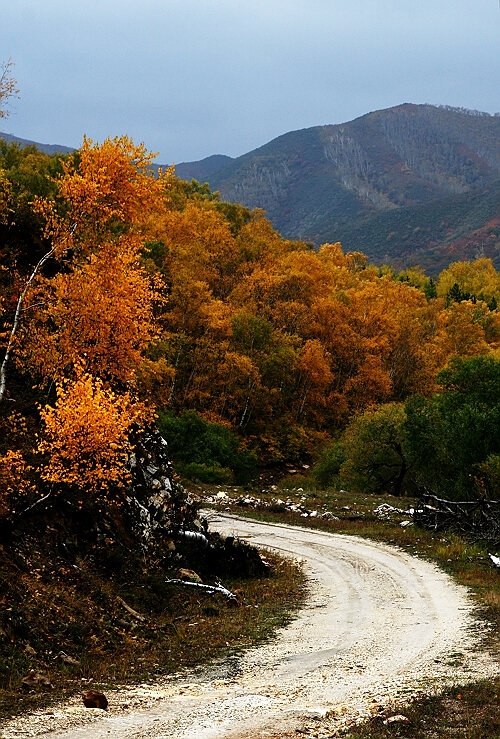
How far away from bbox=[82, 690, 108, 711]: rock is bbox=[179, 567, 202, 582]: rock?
791 cm

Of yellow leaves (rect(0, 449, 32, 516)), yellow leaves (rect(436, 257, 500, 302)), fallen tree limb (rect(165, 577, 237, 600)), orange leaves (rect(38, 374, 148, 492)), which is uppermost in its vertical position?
yellow leaves (rect(436, 257, 500, 302))

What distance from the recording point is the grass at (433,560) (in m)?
7.72

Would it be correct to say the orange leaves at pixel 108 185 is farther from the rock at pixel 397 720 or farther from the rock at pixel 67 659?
the rock at pixel 397 720

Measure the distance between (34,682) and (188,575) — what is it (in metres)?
7.63

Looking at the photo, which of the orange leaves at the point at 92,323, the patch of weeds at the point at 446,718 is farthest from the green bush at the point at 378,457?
the patch of weeds at the point at 446,718

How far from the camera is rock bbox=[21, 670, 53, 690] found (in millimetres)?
8953

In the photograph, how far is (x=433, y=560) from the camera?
21562 mm

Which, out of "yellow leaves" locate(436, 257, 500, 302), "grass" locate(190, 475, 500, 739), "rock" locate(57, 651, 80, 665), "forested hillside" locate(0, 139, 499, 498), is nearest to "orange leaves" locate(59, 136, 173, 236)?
"forested hillside" locate(0, 139, 499, 498)

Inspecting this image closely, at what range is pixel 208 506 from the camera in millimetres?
31766

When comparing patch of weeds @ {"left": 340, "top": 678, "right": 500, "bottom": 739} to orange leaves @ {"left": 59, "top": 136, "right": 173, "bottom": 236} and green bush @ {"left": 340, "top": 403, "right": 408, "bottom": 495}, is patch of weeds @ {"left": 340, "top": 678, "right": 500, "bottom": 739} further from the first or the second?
green bush @ {"left": 340, "top": 403, "right": 408, "bottom": 495}

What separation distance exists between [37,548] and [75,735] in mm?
6941

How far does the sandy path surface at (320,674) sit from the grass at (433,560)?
455mm

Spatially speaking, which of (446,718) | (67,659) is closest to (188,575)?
(67,659)

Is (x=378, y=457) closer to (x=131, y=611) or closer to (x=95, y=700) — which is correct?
(x=131, y=611)
